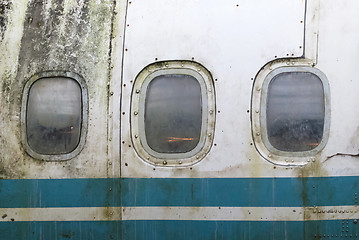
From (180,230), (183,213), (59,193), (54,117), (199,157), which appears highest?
(54,117)

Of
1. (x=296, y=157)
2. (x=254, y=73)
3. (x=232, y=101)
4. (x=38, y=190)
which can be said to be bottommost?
(x=38, y=190)

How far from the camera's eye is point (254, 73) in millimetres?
3828

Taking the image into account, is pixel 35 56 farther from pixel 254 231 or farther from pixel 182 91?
pixel 254 231

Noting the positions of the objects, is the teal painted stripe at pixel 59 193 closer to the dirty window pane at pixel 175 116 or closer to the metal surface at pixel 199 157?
the metal surface at pixel 199 157

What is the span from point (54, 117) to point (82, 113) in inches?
10.0

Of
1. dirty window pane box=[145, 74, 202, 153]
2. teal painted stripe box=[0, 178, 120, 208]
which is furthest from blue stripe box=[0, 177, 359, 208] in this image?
dirty window pane box=[145, 74, 202, 153]

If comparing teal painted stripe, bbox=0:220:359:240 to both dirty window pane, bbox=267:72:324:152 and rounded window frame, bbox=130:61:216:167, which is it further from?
dirty window pane, bbox=267:72:324:152

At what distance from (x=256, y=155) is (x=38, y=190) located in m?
1.92

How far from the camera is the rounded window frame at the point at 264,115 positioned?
12.3 ft

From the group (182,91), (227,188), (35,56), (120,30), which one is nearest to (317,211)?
(227,188)

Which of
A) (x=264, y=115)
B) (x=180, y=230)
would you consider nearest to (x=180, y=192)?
(x=180, y=230)

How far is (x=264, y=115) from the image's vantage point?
3.80 m

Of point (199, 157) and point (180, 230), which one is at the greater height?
point (199, 157)

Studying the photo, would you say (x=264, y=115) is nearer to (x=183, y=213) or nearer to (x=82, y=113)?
(x=183, y=213)
